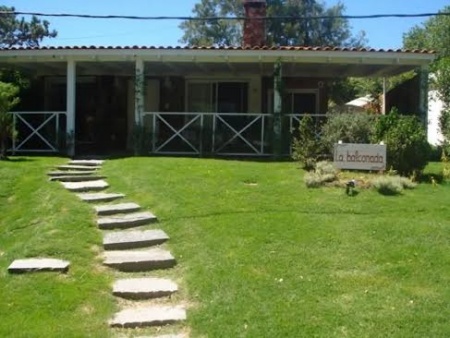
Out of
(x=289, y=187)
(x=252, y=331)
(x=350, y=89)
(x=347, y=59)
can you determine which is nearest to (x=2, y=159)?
(x=289, y=187)

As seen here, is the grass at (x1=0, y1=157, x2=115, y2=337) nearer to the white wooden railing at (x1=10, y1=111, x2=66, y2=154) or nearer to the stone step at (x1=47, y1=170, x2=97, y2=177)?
the stone step at (x1=47, y1=170, x2=97, y2=177)

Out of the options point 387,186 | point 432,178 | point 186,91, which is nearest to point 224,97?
point 186,91

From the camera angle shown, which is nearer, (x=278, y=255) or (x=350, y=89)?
(x=278, y=255)

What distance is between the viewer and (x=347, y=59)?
1450cm

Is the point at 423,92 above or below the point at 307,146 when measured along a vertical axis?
above

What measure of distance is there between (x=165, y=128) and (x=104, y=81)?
2998 mm

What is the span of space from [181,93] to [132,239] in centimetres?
Result: 1184

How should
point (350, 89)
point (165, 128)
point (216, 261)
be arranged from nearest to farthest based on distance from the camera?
point (216, 261) → point (165, 128) → point (350, 89)

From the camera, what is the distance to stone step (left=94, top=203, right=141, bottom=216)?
8672 millimetres

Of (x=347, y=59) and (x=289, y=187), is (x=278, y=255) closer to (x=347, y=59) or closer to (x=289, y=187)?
(x=289, y=187)

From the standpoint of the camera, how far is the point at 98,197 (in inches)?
377

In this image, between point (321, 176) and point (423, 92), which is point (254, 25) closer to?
point (423, 92)

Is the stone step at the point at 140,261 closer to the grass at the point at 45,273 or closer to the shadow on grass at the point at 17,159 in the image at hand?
the grass at the point at 45,273

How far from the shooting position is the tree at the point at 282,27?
43.6 metres
